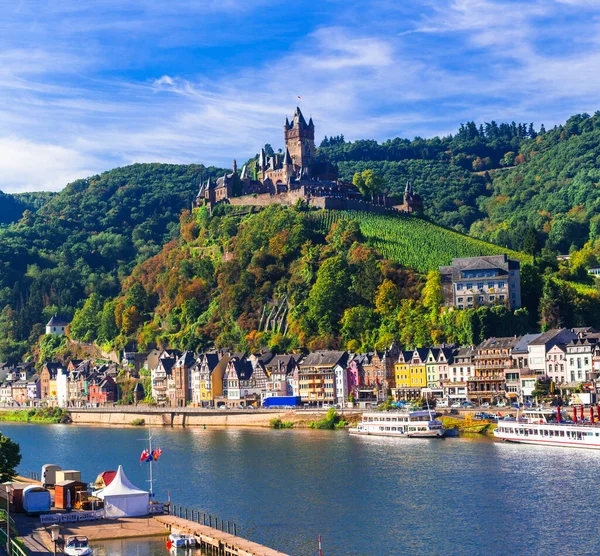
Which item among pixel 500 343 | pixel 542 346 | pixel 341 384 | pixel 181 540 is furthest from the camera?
pixel 341 384

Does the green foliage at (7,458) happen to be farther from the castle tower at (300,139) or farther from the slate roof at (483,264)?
the castle tower at (300,139)

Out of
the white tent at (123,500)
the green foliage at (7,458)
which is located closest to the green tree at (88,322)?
the green foliage at (7,458)

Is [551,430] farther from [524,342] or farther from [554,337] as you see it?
[524,342]

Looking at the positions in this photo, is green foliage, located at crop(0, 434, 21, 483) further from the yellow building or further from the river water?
the yellow building

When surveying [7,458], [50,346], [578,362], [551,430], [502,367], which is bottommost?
[551,430]

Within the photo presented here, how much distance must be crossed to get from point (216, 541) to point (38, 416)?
302ft

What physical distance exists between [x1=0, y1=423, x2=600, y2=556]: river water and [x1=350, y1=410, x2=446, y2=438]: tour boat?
5.93 ft

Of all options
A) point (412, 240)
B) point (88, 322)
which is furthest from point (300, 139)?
point (88, 322)

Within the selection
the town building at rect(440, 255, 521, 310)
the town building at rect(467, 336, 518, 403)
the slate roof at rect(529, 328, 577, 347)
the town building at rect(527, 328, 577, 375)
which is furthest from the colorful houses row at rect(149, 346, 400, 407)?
the slate roof at rect(529, 328, 577, 347)

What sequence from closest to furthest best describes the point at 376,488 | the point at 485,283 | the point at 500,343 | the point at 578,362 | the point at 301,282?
the point at 376,488 < the point at 578,362 < the point at 500,343 < the point at 485,283 < the point at 301,282

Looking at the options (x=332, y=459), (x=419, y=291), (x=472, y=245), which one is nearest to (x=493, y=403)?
(x=419, y=291)

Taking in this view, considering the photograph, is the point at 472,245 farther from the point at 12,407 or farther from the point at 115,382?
the point at 12,407

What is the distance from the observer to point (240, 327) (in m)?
129

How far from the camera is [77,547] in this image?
41.3 meters
